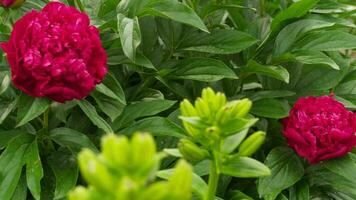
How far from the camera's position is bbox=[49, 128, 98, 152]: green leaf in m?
1.10

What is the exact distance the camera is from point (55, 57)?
0.96m

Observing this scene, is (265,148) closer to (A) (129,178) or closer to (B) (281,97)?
(B) (281,97)

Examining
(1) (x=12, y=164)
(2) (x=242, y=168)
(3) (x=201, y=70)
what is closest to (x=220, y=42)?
(3) (x=201, y=70)

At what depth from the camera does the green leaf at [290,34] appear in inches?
52.0

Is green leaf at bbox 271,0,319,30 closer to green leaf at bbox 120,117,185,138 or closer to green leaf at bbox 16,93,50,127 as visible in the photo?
green leaf at bbox 120,117,185,138

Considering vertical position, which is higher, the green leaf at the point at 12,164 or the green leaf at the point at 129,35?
the green leaf at the point at 129,35

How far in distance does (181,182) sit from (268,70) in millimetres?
952

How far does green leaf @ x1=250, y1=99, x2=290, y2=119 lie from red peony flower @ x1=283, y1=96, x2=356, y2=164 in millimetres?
60

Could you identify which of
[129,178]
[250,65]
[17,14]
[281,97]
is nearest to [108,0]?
[17,14]

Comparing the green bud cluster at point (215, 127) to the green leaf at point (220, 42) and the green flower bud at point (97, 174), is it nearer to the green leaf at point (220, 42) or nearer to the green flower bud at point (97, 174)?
the green flower bud at point (97, 174)

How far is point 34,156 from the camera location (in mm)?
1058

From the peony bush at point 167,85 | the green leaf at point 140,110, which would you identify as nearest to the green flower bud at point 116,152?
the peony bush at point 167,85

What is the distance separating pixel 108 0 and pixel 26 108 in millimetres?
356

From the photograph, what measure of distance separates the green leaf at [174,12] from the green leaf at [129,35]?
54mm
